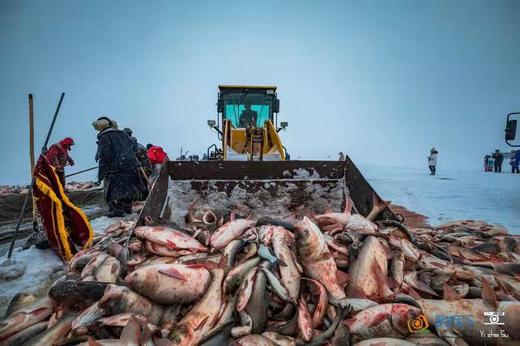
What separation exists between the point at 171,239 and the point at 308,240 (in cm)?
134

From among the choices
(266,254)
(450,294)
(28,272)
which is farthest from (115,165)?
(450,294)

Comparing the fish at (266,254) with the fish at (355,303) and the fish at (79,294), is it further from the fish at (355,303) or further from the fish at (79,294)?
the fish at (79,294)

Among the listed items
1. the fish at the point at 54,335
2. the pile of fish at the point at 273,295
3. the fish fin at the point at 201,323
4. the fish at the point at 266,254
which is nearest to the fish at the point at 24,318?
the pile of fish at the point at 273,295

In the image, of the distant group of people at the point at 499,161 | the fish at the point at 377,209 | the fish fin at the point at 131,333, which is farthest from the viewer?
the distant group of people at the point at 499,161

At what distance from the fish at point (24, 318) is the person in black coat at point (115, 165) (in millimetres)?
4043

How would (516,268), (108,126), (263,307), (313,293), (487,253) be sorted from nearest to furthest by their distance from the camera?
(263,307), (313,293), (516,268), (487,253), (108,126)

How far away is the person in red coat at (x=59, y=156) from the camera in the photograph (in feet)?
18.2

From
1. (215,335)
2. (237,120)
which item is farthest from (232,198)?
(237,120)

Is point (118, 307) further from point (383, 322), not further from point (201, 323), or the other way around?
point (383, 322)

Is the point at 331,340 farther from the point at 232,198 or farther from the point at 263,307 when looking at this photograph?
the point at 232,198

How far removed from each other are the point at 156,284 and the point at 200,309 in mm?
386

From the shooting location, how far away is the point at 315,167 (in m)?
4.54

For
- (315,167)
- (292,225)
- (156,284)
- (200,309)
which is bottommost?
(200,309)

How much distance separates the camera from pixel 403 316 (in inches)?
78.1
